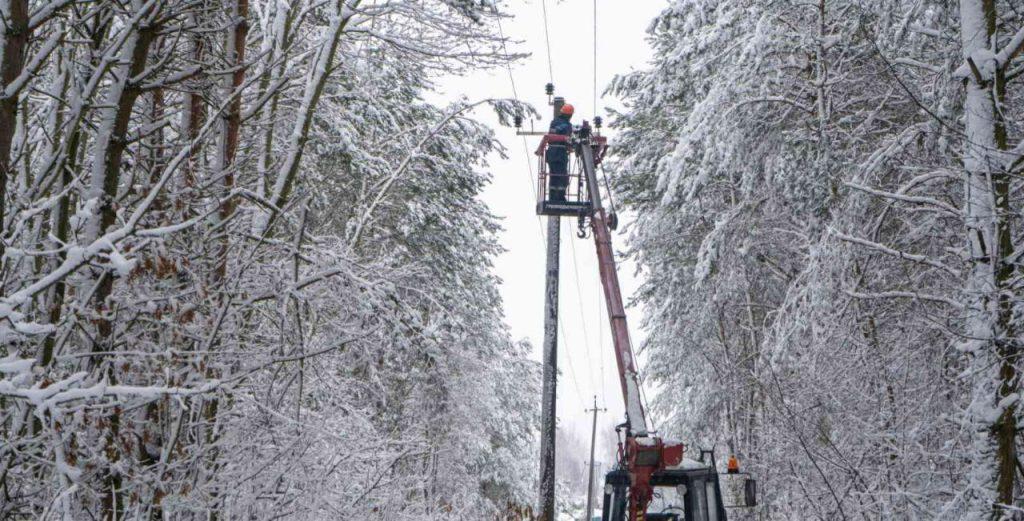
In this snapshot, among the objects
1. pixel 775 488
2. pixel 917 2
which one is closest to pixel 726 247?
pixel 775 488

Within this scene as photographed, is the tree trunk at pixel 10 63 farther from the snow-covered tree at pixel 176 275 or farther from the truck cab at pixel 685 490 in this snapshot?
the truck cab at pixel 685 490

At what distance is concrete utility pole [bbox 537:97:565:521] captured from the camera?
11.5 meters

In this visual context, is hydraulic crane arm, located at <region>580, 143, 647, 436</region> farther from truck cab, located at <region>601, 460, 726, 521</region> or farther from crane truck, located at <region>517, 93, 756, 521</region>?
truck cab, located at <region>601, 460, 726, 521</region>

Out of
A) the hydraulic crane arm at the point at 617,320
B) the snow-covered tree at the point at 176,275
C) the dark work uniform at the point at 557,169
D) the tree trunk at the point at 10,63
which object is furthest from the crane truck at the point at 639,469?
the tree trunk at the point at 10,63

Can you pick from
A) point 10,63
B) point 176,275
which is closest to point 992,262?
point 176,275

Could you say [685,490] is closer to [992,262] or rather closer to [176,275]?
[992,262]

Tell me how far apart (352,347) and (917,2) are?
6873 millimetres

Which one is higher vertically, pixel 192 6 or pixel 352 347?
pixel 192 6

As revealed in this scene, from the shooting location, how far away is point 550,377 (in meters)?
11.7

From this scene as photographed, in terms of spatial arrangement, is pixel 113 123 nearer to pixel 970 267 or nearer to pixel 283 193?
pixel 283 193

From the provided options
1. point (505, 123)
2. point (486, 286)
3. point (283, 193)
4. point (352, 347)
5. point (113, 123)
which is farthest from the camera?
point (486, 286)

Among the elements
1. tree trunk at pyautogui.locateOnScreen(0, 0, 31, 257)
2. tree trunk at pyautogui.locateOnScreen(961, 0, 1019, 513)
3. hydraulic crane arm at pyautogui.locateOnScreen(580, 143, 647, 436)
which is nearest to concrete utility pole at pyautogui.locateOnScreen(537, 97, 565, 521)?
hydraulic crane arm at pyautogui.locateOnScreen(580, 143, 647, 436)

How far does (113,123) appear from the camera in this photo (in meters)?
3.85

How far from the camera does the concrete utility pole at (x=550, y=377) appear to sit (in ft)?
37.8
